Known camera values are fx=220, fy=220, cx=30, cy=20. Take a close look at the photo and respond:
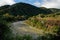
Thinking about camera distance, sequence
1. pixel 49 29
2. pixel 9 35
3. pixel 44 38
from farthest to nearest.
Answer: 1. pixel 49 29
2. pixel 44 38
3. pixel 9 35

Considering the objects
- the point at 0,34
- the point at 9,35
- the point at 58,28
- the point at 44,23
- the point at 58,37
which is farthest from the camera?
the point at 44,23

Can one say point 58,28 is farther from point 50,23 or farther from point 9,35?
point 9,35

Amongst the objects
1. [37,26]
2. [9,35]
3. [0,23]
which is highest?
[0,23]

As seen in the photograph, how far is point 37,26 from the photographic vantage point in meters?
23.9

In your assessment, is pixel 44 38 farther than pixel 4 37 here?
Yes

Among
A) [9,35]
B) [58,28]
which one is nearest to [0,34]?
[9,35]

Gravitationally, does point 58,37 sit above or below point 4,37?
below

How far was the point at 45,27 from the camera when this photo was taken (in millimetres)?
21469

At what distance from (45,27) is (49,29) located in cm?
127

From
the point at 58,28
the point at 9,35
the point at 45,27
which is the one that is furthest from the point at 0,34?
the point at 45,27

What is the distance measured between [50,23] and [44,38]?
623cm

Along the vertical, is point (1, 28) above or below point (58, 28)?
above

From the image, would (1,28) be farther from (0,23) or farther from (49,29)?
(49,29)

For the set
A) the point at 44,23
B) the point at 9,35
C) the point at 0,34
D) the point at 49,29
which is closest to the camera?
the point at 0,34
